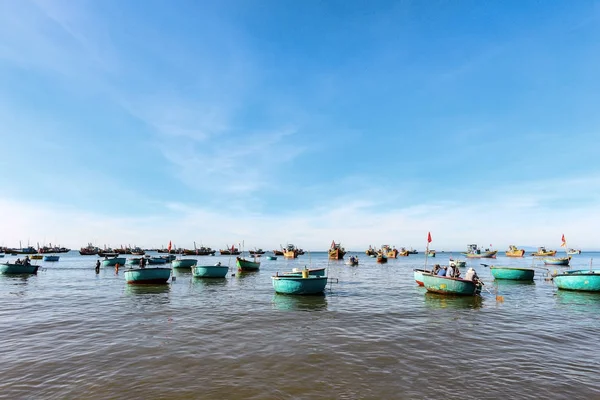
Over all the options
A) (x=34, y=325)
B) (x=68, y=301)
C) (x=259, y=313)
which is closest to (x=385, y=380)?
(x=259, y=313)

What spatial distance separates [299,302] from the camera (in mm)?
22438

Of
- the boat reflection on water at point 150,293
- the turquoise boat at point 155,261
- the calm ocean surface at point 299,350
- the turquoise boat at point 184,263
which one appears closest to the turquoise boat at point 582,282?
the calm ocean surface at point 299,350

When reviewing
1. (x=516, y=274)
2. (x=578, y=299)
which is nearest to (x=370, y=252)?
(x=516, y=274)

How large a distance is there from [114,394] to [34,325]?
453 inches

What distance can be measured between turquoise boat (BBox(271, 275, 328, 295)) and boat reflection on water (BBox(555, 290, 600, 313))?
1751 centimetres

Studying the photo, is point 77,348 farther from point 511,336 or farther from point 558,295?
point 558,295

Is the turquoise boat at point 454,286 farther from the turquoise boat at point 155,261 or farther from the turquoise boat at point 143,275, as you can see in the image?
the turquoise boat at point 155,261

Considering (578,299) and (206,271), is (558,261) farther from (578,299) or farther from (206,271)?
(206,271)

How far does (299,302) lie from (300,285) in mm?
1801

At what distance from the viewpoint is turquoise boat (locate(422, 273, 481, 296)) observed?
23422 millimetres

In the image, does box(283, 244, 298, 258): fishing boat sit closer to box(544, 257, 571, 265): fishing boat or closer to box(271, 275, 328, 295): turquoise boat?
box(544, 257, 571, 265): fishing boat

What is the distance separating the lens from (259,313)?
18672 mm

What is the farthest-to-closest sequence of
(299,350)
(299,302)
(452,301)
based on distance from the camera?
(452,301)
(299,302)
(299,350)

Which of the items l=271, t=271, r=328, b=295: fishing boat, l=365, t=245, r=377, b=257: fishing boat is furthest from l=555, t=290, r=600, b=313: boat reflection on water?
l=365, t=245, r=377, b=257: fishing boat
